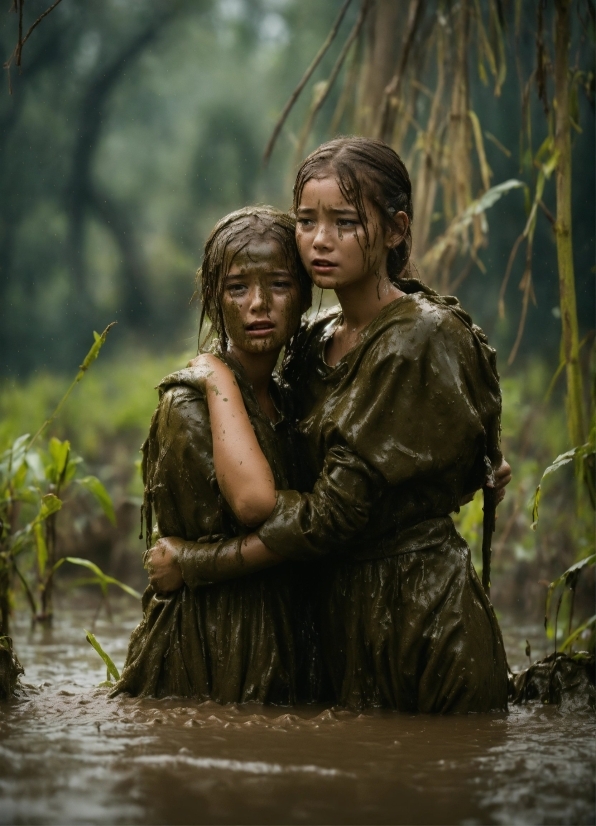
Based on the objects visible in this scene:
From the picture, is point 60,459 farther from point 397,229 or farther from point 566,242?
point 566,242

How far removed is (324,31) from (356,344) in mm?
7382

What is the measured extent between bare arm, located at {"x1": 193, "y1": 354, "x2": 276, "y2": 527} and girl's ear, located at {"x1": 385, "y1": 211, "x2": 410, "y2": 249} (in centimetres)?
56

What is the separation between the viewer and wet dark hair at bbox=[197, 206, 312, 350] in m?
2.71

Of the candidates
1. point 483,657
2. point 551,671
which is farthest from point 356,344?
point 551,671

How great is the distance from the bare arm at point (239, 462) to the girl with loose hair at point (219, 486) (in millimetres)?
37

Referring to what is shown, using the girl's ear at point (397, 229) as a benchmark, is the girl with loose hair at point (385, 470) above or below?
below

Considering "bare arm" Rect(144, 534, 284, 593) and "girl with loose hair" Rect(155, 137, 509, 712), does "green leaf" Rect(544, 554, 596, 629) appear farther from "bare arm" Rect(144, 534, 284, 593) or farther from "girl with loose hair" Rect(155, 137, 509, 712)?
"bare arm" Rect(144, 534, 284, 593)

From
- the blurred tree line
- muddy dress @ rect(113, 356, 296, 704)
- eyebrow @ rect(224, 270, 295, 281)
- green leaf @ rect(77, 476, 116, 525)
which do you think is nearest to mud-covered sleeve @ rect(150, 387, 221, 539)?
muddy dress @ rect(113, 356, 296, 704)

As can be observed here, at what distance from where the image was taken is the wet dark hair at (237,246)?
2709mm

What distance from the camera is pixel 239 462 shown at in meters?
2.56

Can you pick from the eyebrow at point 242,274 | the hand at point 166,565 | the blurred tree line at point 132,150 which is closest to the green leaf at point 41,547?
the hand at point 166,565

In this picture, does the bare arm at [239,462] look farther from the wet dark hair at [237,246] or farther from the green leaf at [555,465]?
the green leaf at [555,465]

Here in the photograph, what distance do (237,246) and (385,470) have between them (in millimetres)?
675

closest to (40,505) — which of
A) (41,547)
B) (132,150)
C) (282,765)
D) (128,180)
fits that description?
(41,547)
